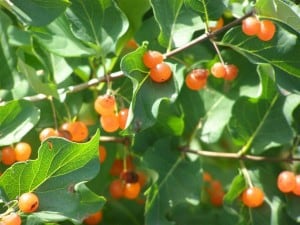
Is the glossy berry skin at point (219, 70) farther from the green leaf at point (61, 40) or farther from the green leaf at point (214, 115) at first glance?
the green leaf at point (61, 40)

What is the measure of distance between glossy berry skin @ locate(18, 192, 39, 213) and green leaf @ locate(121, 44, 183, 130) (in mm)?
313

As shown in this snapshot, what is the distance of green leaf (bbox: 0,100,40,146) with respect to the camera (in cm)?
182

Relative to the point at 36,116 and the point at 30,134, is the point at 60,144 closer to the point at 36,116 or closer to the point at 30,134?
the point at 36,116

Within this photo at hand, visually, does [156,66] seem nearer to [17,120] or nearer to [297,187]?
[17,120]

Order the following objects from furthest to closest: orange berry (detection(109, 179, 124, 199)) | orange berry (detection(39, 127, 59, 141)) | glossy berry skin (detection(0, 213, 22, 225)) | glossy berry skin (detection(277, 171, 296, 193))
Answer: orange berry (detection(109, 179, 124, 199)) < glossy berry skin (detection(277, 171, 296, 193)) < orange berry (detection(39, 127, 59, 141)) < glossy berry skin (detection(0, 213, 22, 225))

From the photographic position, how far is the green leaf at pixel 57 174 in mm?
1643

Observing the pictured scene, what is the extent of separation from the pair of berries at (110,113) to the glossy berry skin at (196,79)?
0.20 meters

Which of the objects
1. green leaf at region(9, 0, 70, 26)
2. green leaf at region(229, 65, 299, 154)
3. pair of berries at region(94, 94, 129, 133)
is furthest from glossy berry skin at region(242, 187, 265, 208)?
green leaf at region(9, 0, 70, 26)

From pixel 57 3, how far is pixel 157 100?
37 cm

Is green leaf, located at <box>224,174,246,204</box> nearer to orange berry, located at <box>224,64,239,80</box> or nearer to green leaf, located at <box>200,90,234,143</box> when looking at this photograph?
green leaf, located at <box>200,90,234,143</box>

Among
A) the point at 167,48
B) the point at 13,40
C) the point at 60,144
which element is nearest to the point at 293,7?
the point at 167,48

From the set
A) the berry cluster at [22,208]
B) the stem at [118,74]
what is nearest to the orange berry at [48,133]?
the stem at [118,74]

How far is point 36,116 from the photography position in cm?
184

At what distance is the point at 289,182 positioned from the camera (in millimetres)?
1978
